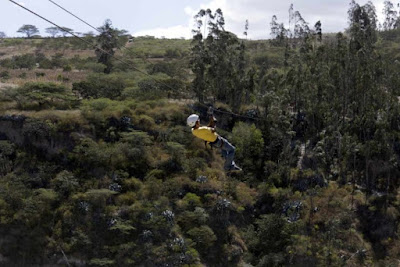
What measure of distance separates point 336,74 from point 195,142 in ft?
28.0

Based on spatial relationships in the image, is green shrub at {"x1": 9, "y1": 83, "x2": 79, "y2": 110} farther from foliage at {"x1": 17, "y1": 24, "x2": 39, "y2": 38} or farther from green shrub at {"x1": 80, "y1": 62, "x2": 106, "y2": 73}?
foliage at {"x1": 17, "y1": 24, "x2": 39, "y2": 38}

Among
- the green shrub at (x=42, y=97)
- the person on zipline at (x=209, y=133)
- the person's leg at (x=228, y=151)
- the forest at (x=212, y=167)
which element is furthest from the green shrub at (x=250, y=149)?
the person on zipline at (x=209, y=133)

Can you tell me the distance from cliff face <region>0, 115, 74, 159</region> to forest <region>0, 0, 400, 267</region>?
7cm

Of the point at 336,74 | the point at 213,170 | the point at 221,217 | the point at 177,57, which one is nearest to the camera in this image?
the point at 221,217

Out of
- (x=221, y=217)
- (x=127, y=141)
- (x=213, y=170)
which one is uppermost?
(x=127, y=141)

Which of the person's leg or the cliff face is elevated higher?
the person's leg

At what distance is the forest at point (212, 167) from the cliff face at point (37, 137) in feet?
0.23

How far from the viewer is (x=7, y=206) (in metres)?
20.4

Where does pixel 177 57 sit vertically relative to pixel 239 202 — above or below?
above

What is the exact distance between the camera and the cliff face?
24125mm

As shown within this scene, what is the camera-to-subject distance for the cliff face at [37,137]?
79.2 ft

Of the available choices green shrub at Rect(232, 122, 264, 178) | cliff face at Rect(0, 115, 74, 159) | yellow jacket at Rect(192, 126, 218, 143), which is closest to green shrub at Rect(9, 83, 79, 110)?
cliff face at Rect(0, 115, 74, 159)

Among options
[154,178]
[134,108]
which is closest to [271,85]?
[134,108]

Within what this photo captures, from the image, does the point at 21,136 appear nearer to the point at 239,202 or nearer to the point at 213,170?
the point at 213,170
